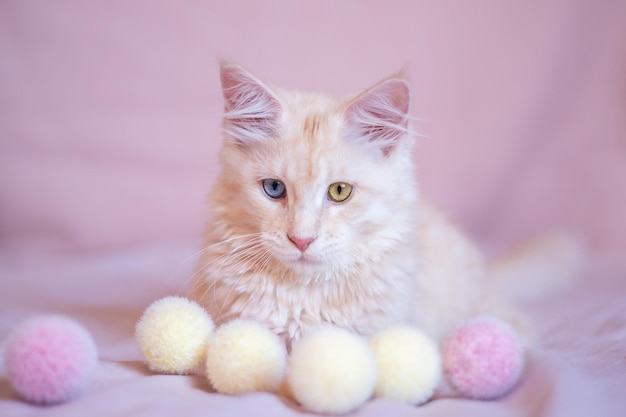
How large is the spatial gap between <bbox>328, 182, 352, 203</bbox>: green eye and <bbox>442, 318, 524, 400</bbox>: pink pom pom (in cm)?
43

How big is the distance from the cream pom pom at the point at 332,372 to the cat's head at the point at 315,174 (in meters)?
0.28

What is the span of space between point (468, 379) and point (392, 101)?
67 centimetres

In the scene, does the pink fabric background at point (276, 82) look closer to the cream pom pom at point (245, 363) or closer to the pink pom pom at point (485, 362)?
the cream pom pom at point (245, 363)

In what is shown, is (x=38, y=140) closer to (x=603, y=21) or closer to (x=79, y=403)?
(x=79, y=403)

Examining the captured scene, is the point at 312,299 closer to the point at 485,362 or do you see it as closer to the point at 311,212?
the point at 311,212

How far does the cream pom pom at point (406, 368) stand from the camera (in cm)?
132

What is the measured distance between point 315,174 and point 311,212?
0.09 metres

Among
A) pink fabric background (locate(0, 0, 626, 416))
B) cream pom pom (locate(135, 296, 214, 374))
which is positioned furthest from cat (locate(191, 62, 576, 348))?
pink fabric background (locate(0, 0, 626, 416))

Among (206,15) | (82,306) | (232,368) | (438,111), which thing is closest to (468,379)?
(232,368)

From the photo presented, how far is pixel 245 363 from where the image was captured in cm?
134

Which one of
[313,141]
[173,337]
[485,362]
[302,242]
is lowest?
[173,337]

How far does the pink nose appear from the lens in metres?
1.47

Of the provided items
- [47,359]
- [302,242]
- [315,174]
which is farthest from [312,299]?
[47,359]

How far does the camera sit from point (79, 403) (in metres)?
1.25
